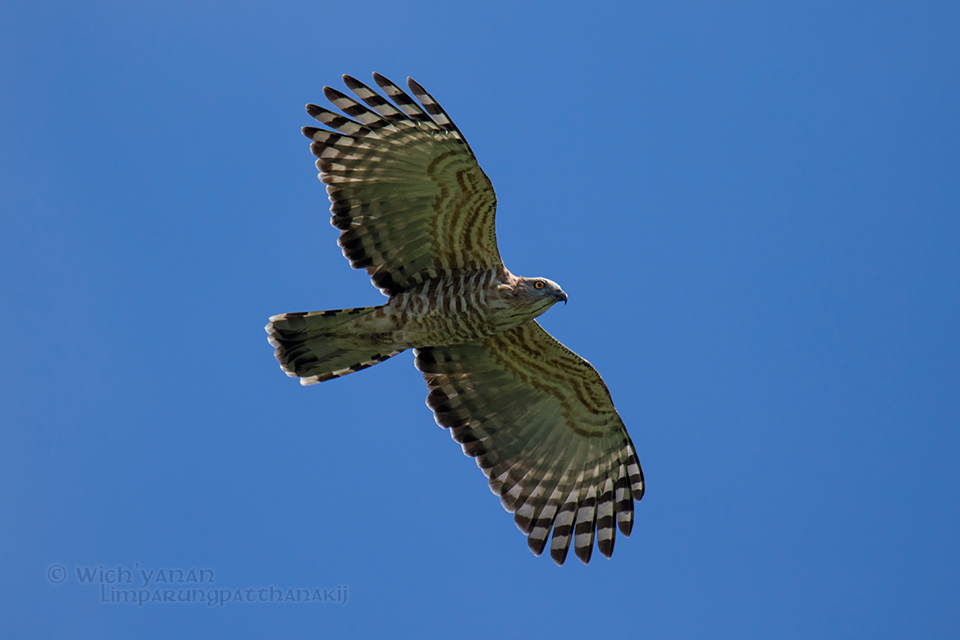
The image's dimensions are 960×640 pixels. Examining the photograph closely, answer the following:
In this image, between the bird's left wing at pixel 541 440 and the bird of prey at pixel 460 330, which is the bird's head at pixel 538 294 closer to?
the bird of prey at pixel 460 330

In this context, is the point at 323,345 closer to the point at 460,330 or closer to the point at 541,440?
the point at 460,330

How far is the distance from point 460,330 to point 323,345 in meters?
1.56

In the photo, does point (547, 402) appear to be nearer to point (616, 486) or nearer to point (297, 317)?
point (616, 486)

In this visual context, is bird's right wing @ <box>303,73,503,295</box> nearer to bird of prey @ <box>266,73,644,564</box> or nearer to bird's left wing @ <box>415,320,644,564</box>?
bird of prey @ <box>266,73,644,564</box>

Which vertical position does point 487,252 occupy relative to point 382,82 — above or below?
below

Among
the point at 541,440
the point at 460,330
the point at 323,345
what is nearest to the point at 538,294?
the point at 460,330

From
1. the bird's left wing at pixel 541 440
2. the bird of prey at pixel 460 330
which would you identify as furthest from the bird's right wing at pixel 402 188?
the bird's left wing at pixel 541 440

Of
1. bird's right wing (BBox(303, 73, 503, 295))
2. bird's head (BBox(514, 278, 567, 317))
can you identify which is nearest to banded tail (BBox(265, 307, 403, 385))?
bird's right wing (BBox(303, 73, 503, 295))

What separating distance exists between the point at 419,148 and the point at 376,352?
2405 millimetres

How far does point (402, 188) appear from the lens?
9.11 metres

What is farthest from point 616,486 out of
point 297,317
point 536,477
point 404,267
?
point 297,317

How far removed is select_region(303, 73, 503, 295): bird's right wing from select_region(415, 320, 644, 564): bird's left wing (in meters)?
1.26

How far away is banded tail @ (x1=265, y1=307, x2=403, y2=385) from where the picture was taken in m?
9.26

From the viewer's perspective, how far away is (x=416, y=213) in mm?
9219
